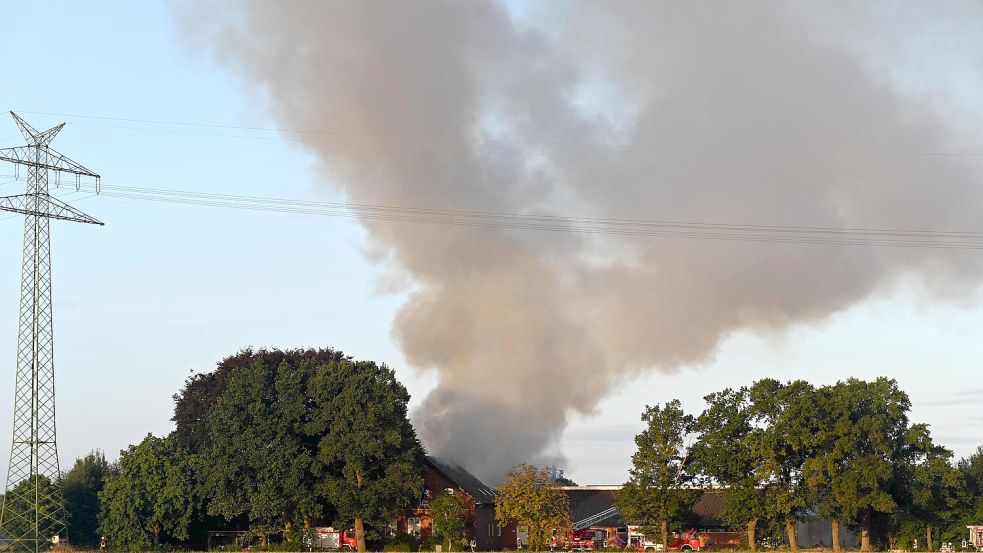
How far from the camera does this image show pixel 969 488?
96250 millimetres

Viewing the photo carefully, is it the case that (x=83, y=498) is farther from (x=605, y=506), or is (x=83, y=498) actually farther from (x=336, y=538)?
(x=605, y=506)

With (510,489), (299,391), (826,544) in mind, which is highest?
(299,391)

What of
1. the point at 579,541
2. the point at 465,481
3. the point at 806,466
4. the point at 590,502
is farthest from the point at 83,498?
the point at 806,466

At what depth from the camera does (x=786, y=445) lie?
9019 cm

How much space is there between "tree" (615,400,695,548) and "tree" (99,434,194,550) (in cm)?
3527

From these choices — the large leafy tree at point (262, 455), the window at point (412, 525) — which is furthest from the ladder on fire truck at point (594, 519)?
the large leafy tree at point (262, 455)

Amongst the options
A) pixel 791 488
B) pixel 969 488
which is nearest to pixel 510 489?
pixel 791 488

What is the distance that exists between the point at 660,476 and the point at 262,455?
31747 mm

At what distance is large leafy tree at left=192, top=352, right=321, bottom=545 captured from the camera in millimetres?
89375

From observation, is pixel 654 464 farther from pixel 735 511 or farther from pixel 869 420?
pixel 869 420

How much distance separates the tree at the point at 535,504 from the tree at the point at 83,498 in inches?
1299

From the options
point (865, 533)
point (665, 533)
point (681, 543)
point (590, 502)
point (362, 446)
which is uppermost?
point (362, 446)

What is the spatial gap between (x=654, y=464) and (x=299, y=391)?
29.6 meters

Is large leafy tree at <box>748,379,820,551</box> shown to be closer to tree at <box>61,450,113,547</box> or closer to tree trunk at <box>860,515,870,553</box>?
tree trunk at <box>860,515,870,553</box>
